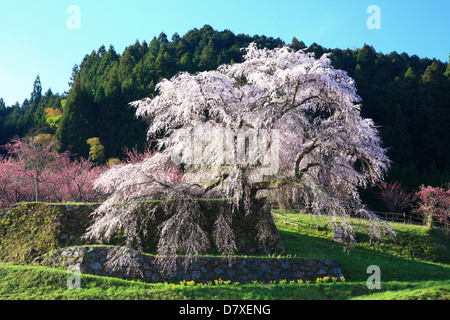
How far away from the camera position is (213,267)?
9.23m

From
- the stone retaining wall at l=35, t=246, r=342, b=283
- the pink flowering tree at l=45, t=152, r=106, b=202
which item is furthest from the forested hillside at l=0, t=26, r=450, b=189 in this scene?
the stone retaining wall at l=35, t=246, r=342, b=283

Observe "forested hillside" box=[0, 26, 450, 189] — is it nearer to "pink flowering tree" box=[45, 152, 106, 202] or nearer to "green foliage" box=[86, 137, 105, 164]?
"green foliage" box=[86, 137, 105, 164]

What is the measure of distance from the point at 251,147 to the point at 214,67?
114 feet

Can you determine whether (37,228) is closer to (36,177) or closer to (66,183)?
(36,177)

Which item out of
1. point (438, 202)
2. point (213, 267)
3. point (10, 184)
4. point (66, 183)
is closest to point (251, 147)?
point (213, 267)

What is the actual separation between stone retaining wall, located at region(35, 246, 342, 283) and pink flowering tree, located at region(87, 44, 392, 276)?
1.38ft

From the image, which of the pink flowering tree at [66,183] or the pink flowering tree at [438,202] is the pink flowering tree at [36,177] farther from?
the pink flowering tree at [438,202]

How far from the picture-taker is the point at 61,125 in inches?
1228

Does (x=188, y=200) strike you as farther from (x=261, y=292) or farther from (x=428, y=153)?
(x=428, y=153)

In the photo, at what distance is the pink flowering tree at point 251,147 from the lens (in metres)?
9.45

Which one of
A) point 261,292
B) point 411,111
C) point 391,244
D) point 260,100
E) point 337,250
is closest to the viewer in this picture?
point 261,292

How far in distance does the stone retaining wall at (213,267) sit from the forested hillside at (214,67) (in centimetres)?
1791

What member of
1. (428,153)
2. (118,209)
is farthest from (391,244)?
(428,153)
